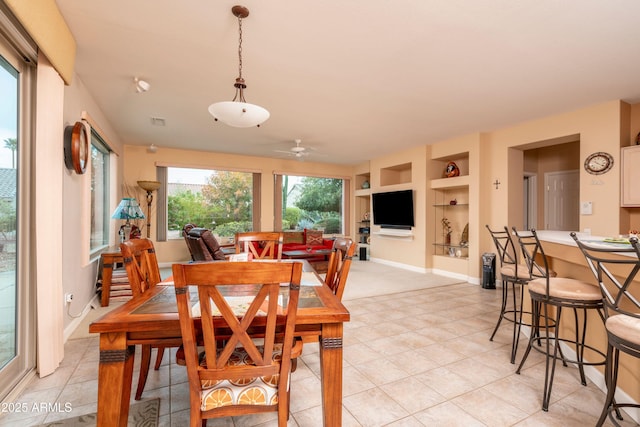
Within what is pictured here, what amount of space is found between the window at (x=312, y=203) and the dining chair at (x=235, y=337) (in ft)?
20.2

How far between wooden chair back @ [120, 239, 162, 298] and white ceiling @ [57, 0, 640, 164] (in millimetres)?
1658

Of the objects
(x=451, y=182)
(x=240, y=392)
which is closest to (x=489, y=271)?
(x=451, y=182)

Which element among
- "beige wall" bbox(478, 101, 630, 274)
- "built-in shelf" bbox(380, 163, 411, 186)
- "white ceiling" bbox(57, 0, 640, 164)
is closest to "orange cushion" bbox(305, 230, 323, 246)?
"built-in shelf" bbox(380, 163, 411, 186)

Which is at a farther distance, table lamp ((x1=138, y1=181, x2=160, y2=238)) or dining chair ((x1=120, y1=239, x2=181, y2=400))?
table lamp ((x1=138, y1=181, x2=160, y2=238))

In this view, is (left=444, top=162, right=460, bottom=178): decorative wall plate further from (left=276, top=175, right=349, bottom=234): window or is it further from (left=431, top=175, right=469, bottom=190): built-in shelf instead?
(left=276, top=175, right=349, bottom=234): window

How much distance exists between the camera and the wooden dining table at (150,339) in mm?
1178

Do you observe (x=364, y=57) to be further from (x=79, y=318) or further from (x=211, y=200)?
(x=211, y=200)

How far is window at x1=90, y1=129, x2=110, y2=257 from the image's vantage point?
3.91 meters

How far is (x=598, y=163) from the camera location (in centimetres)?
370

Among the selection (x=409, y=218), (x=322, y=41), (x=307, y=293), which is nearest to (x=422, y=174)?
(x=409, y=218)

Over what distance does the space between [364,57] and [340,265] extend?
193 centimetres

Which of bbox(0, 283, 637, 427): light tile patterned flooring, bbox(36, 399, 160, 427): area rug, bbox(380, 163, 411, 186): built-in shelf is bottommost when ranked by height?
bbox(0, 283, 637, 427): light tile patterned flooring

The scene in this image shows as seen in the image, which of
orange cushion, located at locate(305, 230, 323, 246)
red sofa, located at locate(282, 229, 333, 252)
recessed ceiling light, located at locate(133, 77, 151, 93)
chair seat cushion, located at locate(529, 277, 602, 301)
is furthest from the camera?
orange cushion, located at locate(305, 230, 323, 246)

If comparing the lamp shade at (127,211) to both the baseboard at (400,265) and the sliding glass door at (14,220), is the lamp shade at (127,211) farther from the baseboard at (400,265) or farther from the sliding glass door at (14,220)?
the baseboard at (400,265)
